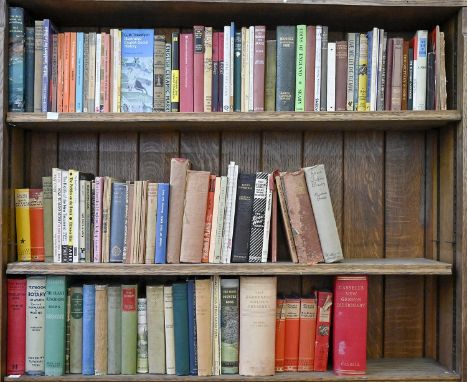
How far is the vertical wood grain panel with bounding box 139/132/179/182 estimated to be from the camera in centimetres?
178

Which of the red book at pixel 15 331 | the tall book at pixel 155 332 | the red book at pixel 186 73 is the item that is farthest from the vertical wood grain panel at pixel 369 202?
the red book at pixel 15 331

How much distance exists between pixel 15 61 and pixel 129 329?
2.61ft

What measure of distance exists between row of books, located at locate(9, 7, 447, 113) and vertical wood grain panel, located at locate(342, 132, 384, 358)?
23 centimetres

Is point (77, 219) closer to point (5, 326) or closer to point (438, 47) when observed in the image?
point (5, 326)

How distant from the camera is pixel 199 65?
5.15 ft

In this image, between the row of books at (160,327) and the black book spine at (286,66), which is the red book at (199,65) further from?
the row of books at (160,327)

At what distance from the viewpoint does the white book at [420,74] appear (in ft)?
5.19

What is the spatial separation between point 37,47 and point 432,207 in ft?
4.13

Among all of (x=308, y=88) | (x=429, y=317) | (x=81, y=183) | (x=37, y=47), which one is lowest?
(x=429, y=317)

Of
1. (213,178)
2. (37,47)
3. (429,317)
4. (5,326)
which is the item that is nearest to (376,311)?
(429,317)

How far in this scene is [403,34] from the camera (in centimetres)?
179

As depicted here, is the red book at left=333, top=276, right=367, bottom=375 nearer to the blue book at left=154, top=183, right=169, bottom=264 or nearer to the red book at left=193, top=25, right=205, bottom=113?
the blue book at left=154, top=183, right=169, bottom=264

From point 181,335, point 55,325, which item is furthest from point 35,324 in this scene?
point 181,335

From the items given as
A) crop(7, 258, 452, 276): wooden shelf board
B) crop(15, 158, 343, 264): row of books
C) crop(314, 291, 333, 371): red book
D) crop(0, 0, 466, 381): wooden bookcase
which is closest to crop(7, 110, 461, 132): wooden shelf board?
crop(0, 0, 466, 381): wooden bookcase
